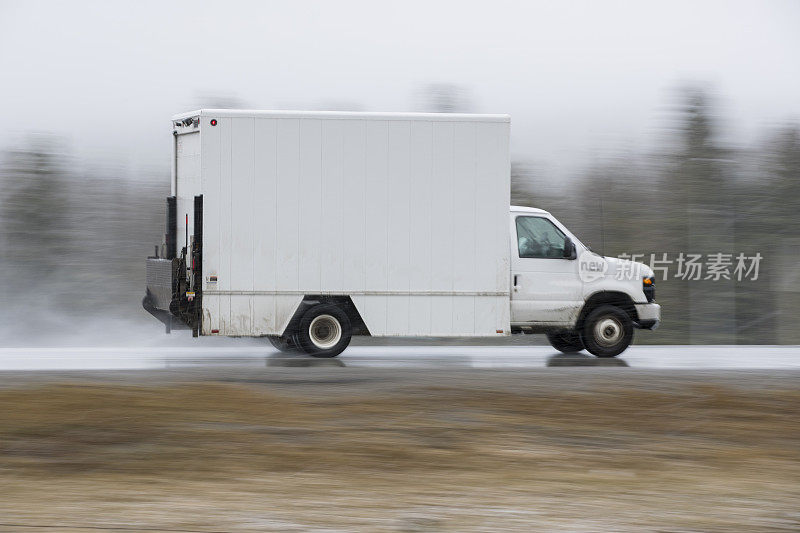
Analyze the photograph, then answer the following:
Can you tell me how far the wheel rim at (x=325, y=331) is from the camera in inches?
615

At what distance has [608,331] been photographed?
1634cm

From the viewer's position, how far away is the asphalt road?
14758 millimetres

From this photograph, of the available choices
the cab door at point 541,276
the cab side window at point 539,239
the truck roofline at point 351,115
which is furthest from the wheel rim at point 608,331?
the truck roofline at point 351,115

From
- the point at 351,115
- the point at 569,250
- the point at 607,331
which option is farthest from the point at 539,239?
the point at 351,115

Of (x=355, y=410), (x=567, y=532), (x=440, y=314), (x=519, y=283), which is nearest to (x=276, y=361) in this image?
(x=440, y=314)

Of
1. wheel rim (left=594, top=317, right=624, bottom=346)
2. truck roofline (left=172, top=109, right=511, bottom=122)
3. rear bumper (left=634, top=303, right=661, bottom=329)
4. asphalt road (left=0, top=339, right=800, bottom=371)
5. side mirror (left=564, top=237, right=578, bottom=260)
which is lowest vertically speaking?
asphalt road (left=0, top=339, right=800, bottom=371)

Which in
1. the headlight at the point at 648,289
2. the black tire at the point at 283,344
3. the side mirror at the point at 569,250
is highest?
the side mirror at the point at 569,250

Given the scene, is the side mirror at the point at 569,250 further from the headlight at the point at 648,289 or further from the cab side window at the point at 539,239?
the headlight at the point at 648,289

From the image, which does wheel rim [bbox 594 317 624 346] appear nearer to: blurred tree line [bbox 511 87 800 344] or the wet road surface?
the wet road surface

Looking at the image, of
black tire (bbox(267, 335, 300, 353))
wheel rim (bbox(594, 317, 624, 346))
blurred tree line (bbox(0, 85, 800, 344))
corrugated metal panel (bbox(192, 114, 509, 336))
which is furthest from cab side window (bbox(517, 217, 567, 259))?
blurred tree line (bbox(0, 85, 800, 344))

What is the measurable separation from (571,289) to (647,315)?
4.23ft

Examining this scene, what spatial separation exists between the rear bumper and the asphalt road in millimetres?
510

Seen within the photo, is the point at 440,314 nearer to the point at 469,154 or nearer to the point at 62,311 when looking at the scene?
the point at 469,154

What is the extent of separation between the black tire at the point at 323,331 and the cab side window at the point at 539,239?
9.27 feet
